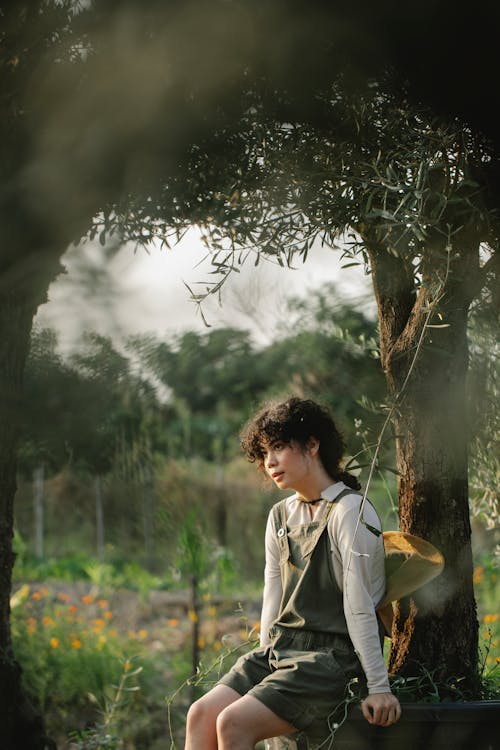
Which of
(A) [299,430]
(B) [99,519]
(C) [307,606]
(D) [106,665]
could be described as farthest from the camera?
(B) [99,519]

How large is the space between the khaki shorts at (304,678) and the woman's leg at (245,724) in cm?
2

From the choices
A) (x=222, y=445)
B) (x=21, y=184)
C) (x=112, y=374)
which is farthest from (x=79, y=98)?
(x=222, y=445)

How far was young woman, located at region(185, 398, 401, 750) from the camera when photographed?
188cm

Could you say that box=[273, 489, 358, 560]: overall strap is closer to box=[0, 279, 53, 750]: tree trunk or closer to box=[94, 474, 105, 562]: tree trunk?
box=[0, 279, 53, 750]: tree trunk

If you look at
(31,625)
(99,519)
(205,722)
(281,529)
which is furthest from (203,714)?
(99,519)

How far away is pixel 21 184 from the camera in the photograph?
7.23ft

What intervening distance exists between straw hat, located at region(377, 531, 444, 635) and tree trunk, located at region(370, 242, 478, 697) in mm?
80

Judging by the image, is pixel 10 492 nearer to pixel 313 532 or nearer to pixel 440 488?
pixel 313 532

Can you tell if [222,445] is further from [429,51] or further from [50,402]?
[429,51]

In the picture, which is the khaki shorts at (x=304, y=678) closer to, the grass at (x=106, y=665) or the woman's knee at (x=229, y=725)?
the woman's knee at (x=229, y=725)

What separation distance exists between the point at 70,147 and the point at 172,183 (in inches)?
11.6

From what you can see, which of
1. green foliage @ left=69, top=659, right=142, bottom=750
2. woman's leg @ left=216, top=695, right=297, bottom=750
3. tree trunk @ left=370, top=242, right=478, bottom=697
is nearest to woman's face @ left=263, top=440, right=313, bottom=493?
tree trunk @ left=370, top=242, right=478, bottom=697

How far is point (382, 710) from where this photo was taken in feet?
6.00

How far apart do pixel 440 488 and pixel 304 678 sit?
1.88 feet
